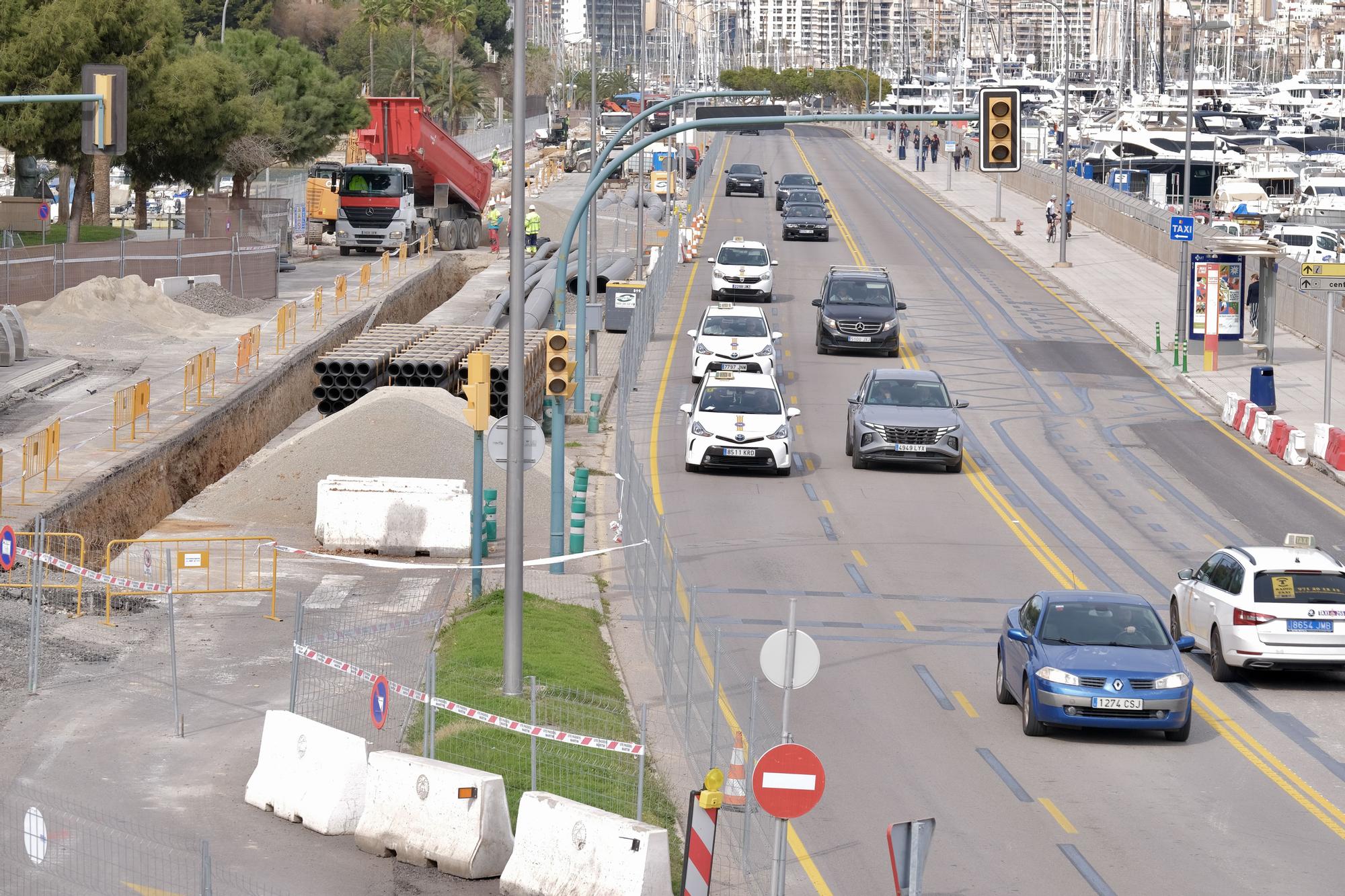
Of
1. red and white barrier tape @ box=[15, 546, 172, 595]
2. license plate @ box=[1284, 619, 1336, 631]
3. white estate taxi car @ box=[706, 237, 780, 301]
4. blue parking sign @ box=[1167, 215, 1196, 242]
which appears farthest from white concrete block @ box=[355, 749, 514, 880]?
white estate taxi car @ box=[706, 237, 780, 301]

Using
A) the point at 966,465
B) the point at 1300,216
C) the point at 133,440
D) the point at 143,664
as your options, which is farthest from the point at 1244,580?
the point at 1300,216

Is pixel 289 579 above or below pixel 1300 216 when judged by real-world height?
below

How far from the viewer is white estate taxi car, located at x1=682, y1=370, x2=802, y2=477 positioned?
104 ft

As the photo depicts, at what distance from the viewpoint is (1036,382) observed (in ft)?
140

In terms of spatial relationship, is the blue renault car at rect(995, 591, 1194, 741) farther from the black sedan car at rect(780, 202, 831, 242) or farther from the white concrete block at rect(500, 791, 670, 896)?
the black sedan car at rect(780, 202, 831, 242)

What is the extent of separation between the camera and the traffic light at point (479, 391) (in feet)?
68.5

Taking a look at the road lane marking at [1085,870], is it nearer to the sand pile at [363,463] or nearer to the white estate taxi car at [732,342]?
the sand pile at [363,463]

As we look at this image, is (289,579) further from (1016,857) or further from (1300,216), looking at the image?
(1300,216)

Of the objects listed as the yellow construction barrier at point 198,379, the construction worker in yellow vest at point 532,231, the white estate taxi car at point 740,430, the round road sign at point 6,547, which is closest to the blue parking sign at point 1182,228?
the white estate taxi car at point 740,430

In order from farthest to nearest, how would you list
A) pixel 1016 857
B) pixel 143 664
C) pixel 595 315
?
pixel 595 315 → pixel 143 664 → pixel 1016 857

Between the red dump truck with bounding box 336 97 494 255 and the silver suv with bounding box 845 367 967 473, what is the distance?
29945mm

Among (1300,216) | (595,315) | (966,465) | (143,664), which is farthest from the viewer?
(1300,216)

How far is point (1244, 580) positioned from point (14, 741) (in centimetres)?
1263

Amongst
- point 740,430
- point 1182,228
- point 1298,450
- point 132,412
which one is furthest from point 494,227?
point 1298,450
